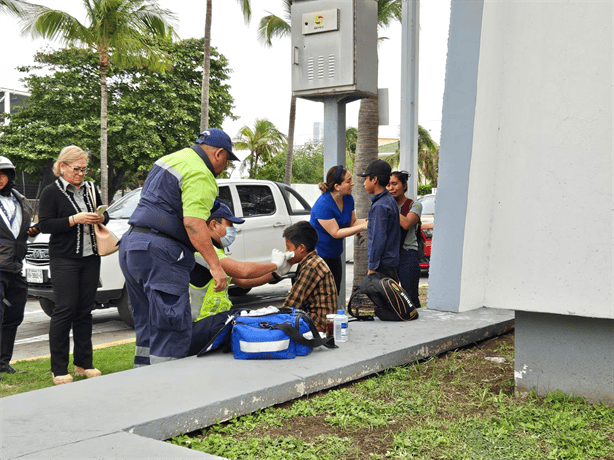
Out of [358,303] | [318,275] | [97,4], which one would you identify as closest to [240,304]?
[358,303]

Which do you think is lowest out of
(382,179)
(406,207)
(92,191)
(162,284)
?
(162,284)

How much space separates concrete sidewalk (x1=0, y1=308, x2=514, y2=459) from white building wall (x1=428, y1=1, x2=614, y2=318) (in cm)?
94

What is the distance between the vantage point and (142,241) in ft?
13.6

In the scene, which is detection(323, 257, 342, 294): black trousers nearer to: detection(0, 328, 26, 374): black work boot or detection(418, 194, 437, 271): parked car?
detection(0, 328, 26, 374): black work boot

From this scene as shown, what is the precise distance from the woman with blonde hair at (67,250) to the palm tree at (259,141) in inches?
1639

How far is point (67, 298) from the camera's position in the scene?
5.08m

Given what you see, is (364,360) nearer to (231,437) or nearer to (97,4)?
(231,437)

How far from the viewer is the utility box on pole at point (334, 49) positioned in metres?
6.38

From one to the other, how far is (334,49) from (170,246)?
3224 mm

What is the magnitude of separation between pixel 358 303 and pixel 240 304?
169 inches

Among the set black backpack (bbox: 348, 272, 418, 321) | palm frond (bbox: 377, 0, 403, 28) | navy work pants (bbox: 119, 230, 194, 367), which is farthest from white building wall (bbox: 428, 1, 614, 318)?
palm frond (bbox: 377, 0, 403, 28)

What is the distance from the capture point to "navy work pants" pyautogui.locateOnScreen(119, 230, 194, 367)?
414 centimetres

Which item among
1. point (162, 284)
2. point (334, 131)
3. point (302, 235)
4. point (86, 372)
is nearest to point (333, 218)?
point (334, 131)

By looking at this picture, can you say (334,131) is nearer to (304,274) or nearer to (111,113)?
(304,274)
